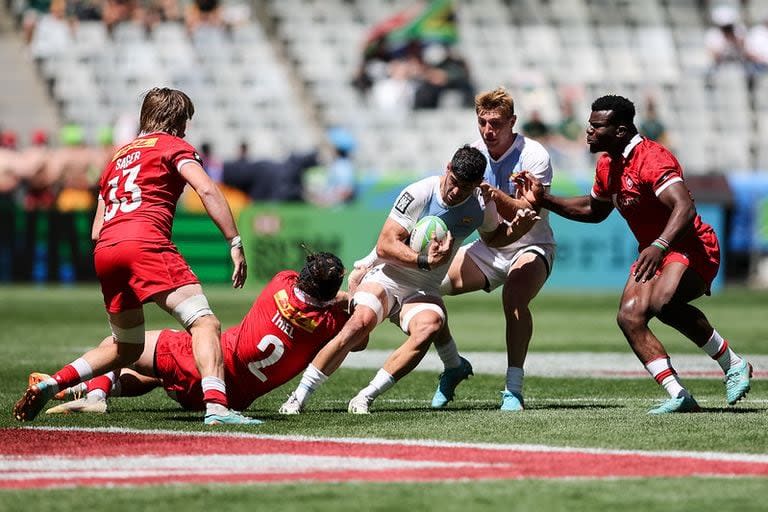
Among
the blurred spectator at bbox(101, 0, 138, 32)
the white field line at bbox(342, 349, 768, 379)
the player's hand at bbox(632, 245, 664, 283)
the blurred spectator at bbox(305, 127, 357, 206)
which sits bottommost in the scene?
the white field line at bbox(342, 349, 768, 379)

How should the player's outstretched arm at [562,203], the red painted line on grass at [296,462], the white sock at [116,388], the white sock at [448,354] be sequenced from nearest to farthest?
the red painted line on grass at [296,462]
the white sock at [116,388]
the player's outstretched arm at [562,203]
the white sock at [448,354]

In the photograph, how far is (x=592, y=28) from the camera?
109 ft

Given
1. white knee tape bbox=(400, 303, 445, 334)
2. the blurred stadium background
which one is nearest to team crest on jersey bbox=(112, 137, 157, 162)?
white knee tape bbox=(400, 303, 445, 334)

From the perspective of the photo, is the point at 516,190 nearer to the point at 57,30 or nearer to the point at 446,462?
the point at 446,462

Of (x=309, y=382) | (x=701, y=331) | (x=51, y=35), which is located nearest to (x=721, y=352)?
(x=701, y=331)

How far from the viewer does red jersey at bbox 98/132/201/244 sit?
343 inches

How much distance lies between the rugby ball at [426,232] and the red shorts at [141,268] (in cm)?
149

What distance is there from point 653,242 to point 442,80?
20657mm

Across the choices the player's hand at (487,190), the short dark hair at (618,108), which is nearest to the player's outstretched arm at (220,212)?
the player's hand at (487,190)

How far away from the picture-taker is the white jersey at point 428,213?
9539 millimetres

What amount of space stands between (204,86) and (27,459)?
22.5 metres

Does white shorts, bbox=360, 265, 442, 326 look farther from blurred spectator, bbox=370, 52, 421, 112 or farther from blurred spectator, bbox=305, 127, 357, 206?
blurred spectator, bbox=370, 52, 421, 112

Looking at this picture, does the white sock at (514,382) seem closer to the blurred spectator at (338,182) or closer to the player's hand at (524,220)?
the player's hand at (524,220)

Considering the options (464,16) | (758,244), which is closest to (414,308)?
(758,244)
